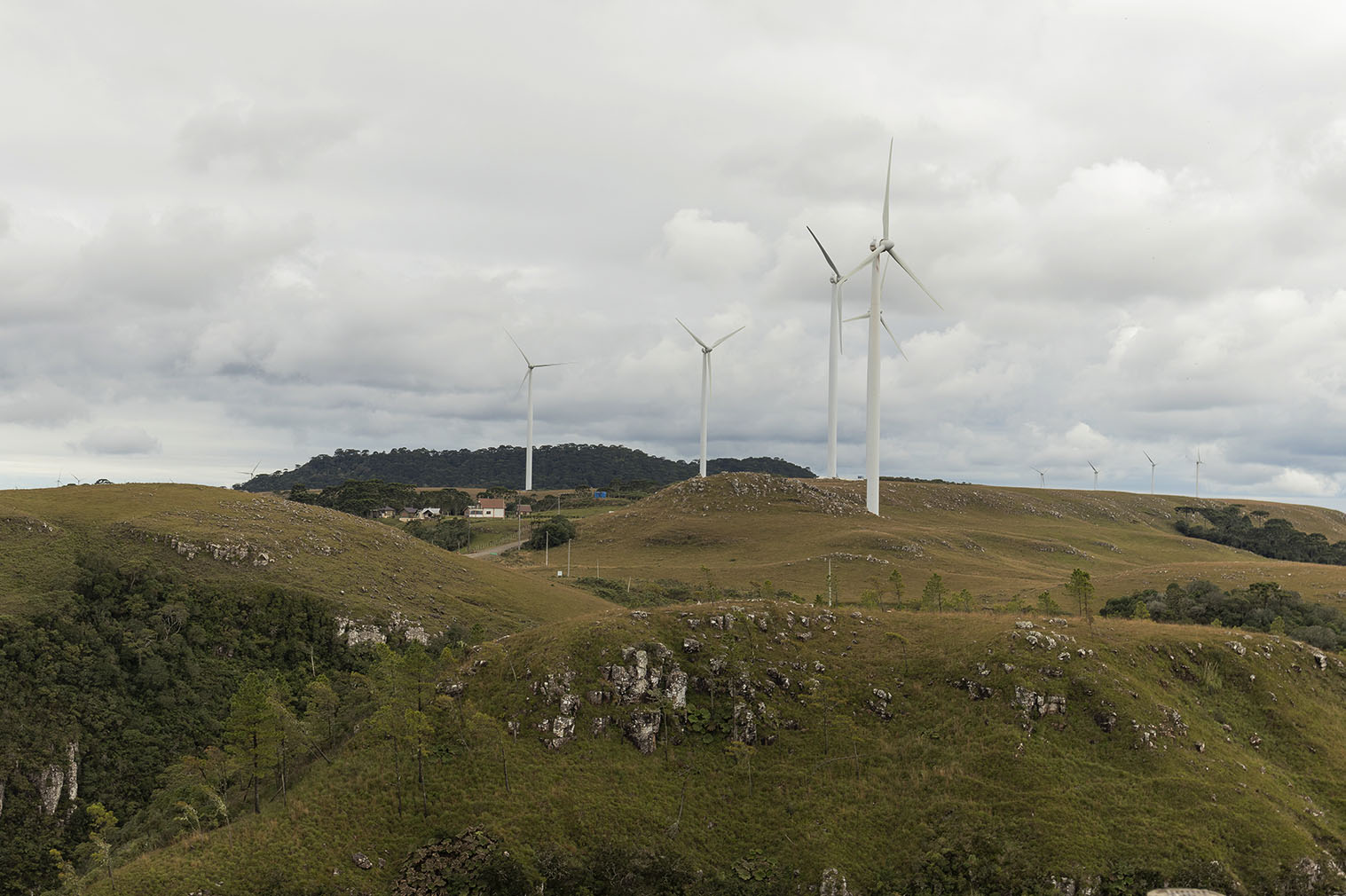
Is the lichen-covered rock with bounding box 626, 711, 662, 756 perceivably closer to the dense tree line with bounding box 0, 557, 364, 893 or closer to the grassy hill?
the grassy hill

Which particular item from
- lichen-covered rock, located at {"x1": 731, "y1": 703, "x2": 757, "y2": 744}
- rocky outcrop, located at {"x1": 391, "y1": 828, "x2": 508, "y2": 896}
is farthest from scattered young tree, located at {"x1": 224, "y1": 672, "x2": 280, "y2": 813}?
lichen-covered rock, located at {"x1": 731, "y1": 703, "x2": 757, "y2": 744}

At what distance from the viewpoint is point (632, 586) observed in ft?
494

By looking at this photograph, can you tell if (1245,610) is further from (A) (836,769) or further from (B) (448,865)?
(B) (448,865)

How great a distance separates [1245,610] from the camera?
340ft

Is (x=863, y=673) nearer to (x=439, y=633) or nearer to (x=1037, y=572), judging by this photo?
(x=439, y=633)

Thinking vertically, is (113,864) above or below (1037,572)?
below

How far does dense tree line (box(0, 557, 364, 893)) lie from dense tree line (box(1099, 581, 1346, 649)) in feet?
326

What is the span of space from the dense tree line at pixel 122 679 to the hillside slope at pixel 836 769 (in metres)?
18.4

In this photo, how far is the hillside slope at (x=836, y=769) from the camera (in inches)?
1806

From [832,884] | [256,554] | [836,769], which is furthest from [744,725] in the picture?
[256,554]

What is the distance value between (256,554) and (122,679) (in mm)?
26795

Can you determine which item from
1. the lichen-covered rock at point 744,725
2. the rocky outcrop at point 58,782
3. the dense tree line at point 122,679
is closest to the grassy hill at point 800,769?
the lichen-covered rock at point 744,725

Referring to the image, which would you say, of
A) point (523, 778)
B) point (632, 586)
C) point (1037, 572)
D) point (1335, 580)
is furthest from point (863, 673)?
point (1037, 572)

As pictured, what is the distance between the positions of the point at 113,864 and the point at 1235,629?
87090 mm
